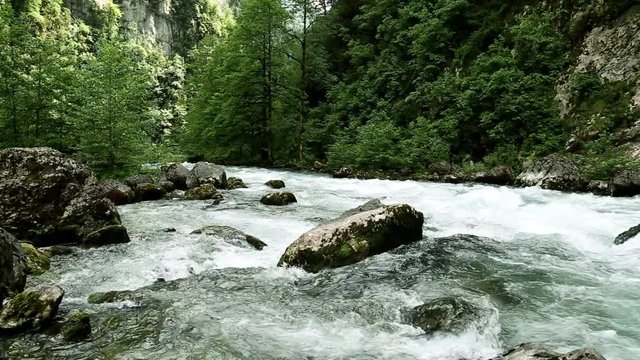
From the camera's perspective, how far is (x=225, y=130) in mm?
28609

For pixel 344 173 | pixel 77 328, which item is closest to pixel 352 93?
pixel 344 173

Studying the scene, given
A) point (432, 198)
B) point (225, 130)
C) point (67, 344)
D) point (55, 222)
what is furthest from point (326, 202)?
point (225, 130)

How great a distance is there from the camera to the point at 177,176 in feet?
57.0

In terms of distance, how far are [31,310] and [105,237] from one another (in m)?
3.78

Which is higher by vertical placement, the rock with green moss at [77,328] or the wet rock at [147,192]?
the wet rock at [147,192]

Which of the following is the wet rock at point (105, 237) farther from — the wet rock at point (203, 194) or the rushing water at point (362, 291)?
the wet rock at point (203, 194)

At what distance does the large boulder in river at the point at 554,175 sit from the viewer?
13969 millimetres

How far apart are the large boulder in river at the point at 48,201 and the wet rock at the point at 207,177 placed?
746 centimetres

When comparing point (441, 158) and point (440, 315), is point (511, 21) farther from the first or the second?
point (440, 315)

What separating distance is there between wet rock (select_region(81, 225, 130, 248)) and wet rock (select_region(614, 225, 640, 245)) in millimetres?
9479

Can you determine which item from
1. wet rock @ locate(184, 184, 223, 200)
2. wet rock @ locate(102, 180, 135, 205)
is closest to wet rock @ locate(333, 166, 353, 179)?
wet rock @ locate(184, 184, 223, 200)

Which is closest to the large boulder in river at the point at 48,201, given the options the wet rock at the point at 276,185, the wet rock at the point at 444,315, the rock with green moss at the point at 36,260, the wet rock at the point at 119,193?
the rock with green moss at the point at 36,260

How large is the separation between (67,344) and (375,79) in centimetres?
2400

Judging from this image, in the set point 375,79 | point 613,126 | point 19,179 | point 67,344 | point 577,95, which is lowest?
point 67,344
